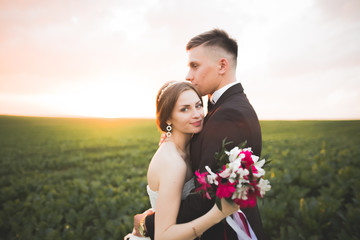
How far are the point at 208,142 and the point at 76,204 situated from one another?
17.7ft

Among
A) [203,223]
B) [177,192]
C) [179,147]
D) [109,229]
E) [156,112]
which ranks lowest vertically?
[109,229]

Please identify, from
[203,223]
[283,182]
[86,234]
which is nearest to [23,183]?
[86,234]

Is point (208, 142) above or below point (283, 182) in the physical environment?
above

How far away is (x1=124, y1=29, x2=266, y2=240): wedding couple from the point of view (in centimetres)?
180

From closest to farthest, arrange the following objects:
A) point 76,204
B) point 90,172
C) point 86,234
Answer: point 86,234 → point 76,204 → point 90,172

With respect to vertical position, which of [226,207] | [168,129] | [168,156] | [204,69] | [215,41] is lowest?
[226,207]

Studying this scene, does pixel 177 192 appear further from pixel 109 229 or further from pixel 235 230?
pixel 109 229

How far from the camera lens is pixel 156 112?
8.04ft

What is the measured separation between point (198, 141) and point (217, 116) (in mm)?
353

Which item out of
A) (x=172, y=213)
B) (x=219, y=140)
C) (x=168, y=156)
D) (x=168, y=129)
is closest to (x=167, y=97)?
(x=168, y=129)

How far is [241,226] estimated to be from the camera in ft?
6.79

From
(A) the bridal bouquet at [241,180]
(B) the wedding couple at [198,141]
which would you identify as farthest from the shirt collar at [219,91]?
(A) the bridal bouquet at [241,180]

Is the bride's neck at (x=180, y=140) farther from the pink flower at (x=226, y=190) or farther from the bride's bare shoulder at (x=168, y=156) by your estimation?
the pink flower at (x=226, y=190)

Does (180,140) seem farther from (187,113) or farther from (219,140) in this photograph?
(219,140)
